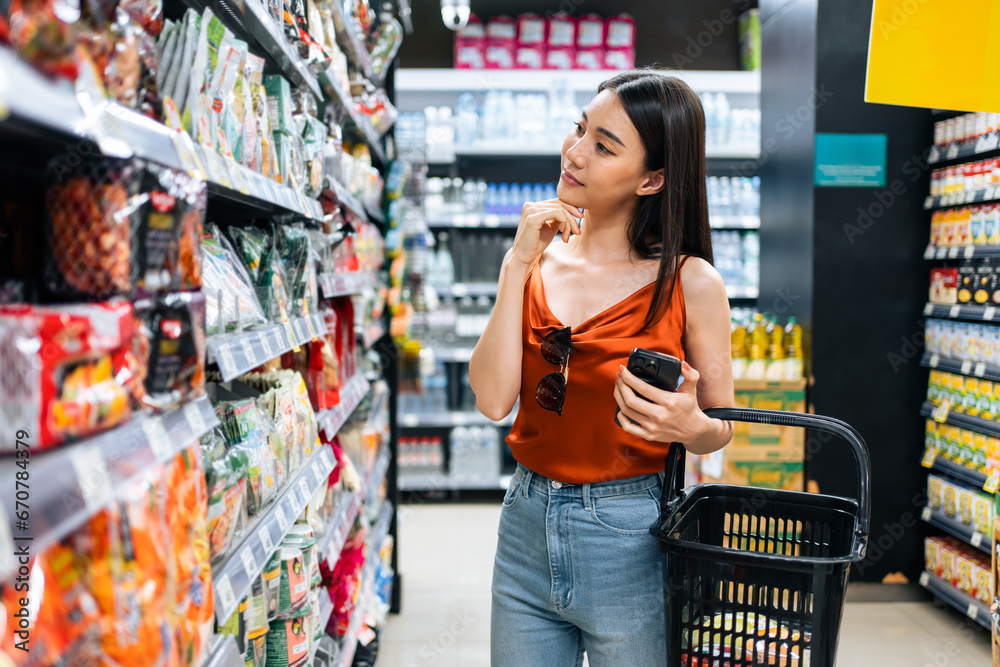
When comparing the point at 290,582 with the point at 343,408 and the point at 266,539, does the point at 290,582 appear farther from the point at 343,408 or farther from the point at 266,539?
the point at 343,408

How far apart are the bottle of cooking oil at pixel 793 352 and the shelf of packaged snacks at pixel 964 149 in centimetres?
102

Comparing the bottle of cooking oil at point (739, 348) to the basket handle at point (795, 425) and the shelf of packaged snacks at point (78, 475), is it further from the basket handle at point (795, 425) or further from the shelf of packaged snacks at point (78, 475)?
the shelf of packaged snacks at point (78, 475)

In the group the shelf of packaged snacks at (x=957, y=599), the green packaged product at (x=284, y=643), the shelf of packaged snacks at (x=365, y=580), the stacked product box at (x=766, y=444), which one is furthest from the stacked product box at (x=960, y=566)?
the green packaged product at (x=284, y=643)

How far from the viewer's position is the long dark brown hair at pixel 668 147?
1373 mm

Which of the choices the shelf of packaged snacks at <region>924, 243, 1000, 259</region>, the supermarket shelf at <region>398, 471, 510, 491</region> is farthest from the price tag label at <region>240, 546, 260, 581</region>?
the supermarket shelf at <region>398, 471, 510, 491</region>

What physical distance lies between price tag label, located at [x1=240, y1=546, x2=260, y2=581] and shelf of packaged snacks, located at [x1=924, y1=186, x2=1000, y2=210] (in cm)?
332

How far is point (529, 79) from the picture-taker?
5.27 m

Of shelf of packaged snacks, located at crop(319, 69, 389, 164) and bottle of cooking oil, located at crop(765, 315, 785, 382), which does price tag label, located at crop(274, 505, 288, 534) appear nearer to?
shelf of packaged snacks, located at crop(319, 69, 389, 164)

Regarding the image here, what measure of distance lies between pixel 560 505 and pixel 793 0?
3.56 metres

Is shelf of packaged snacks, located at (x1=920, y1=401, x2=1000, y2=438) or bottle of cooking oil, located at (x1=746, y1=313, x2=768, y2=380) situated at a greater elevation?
bottle of cooking oil, located at (x1=746, y1=313, x2=768, y2=380)

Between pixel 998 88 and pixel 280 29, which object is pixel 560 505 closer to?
pixel 280 29

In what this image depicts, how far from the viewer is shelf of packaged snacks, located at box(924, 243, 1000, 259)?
10.5 feet

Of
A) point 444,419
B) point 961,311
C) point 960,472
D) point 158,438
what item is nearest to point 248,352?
point 158,438

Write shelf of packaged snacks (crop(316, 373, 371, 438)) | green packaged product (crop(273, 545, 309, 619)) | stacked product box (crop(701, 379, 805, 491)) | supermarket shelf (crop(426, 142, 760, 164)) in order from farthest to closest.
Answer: supermarket shelf (crop(426, 142, 760, 164))
stacked product box (crop(701, 379, 805, 491))
shelf of packaged snacks (crop(316, 373, 371, 438))
green packaged product (crop(273, 545, 309, 619))
